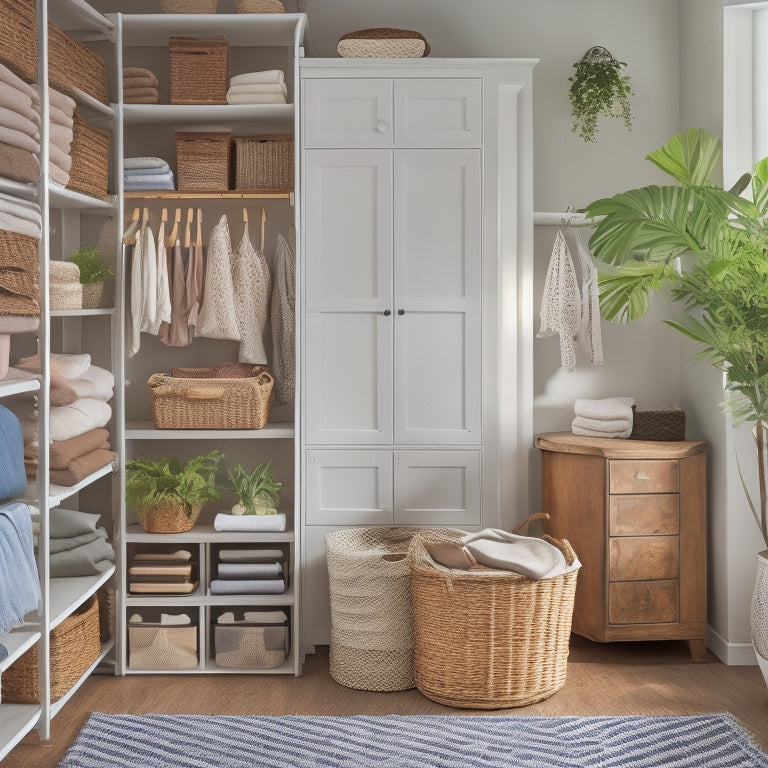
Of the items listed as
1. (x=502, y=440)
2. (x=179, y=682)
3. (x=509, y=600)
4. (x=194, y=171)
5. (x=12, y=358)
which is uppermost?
(x=194, y=171)

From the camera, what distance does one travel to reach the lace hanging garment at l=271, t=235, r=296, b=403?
143 inches

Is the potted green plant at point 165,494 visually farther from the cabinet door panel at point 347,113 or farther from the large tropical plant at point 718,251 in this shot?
the large tropical plant at point 718,251

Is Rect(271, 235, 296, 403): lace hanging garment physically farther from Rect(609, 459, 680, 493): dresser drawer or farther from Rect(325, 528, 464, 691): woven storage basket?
Rect(609, 459, 680, 493): dresser drawer

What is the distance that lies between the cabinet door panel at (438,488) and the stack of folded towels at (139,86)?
1.73 m

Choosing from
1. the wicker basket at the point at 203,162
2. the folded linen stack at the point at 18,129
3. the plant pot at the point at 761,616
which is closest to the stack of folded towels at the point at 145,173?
the wicker basket at the point at 203,162

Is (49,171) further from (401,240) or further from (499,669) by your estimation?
(499,669)

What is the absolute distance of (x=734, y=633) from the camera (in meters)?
3.48

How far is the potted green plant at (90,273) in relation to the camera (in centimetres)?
334

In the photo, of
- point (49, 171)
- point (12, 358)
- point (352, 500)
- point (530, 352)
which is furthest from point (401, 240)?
point (12, 358)

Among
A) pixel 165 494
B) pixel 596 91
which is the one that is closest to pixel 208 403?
pixel 165 494

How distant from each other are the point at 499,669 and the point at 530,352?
4.13 feet

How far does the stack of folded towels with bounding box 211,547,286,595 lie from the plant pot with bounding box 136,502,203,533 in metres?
0.20

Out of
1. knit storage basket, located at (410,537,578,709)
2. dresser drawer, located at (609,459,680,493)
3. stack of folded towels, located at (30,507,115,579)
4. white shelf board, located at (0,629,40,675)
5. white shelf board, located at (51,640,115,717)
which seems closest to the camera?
white shelf board, located at (0,629,40,675)

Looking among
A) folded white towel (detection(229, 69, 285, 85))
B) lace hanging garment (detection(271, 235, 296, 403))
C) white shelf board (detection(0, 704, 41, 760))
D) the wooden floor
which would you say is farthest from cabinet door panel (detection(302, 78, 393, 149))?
white shelf board (detection(0, 704, 41, 760))
